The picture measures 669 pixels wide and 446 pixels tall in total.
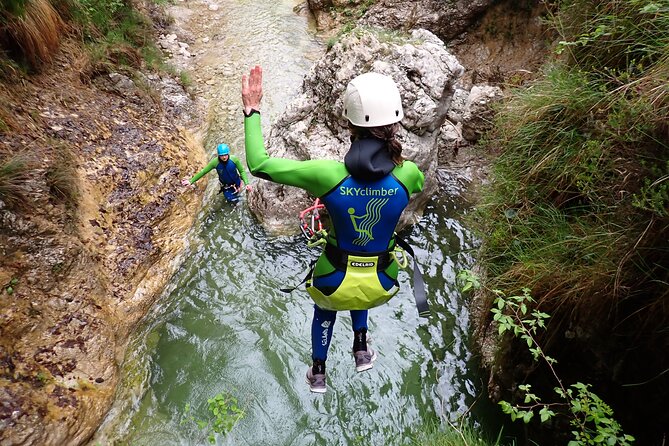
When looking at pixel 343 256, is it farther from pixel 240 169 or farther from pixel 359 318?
pixel 240 169

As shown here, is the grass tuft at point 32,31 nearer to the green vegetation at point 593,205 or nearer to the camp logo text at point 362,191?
the camp logo text at point 362,191

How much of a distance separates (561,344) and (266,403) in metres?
2.56

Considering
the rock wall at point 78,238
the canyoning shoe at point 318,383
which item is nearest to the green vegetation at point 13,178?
the rock wall at point 78,238

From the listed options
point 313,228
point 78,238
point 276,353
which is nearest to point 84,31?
point 78,238

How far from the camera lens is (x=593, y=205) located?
2.91 meters

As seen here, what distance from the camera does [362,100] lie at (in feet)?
8.04

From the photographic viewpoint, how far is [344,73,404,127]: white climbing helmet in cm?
244

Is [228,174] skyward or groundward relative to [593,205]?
groundward

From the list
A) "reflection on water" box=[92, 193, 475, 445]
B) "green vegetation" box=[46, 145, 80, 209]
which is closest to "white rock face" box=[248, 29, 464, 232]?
"reflection on water" box=[92, 193, 475, 445]

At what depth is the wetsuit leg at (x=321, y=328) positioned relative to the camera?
335 centimetres

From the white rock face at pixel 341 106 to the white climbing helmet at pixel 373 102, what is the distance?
298 centimetres

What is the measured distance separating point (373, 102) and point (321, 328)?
1851 mm

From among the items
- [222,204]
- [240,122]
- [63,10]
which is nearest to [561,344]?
[222,204]

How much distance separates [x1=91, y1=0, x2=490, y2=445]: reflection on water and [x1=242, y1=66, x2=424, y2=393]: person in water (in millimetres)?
1357
